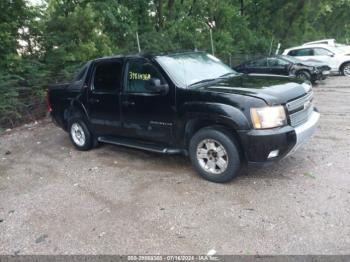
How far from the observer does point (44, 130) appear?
902cm

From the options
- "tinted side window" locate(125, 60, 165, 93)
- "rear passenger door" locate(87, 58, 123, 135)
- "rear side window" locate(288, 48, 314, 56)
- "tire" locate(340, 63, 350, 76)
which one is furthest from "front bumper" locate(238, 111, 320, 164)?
"tire" locate(340, 63, 350, 76)

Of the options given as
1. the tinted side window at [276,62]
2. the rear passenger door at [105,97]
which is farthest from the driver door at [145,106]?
the tinted side window at [276,62]

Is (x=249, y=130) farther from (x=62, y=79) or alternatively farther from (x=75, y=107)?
(x=62, y=79)

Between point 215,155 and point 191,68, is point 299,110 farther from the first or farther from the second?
point 191,68

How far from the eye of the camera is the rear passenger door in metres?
6.07

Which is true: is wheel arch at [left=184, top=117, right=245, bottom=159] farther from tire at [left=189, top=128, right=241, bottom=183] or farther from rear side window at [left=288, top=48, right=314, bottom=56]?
rear side window at [left=288, top=48, right=314, bottom=56]

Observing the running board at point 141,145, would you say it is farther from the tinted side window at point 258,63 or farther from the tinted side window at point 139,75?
the tinted side window at point 258,63

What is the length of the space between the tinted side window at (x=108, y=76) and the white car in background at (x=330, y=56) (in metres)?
13.4

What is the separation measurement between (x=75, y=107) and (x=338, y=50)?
1478 centimetres

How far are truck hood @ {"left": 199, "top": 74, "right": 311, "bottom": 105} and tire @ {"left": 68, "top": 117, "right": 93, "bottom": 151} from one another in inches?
108

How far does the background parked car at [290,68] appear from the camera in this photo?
47.3 ft

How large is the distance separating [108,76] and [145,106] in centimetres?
109

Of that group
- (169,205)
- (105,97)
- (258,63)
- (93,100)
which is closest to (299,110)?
(169,205)

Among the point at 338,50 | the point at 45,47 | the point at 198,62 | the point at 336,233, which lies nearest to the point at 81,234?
the point at 336,233
